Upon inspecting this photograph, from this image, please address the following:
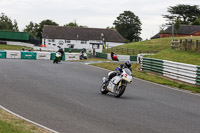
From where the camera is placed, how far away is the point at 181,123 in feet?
28.3

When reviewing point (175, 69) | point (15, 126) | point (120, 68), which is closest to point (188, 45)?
point (175, 69)

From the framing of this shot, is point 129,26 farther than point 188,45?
Yes

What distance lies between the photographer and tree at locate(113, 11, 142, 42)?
408ft

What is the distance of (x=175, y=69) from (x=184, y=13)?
96649mm

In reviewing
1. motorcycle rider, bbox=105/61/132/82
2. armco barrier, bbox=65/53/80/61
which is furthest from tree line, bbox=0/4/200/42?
motorcycle rider, bbox=105/61/132/82

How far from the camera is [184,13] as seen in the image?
113125 mm

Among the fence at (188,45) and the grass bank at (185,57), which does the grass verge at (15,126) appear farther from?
the fence at (188,45)

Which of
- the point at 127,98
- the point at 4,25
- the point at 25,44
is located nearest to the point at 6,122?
the point at 127,98

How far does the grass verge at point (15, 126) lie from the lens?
687 cm

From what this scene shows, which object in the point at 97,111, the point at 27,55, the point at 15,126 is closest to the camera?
the point at 15,126

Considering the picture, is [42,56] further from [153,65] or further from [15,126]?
[15,126]

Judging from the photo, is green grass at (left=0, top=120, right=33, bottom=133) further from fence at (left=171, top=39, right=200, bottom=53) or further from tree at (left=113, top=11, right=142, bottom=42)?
tree at (left=113, top=11, right=142, bottom=42)

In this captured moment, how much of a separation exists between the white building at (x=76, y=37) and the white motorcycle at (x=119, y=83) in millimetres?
88594

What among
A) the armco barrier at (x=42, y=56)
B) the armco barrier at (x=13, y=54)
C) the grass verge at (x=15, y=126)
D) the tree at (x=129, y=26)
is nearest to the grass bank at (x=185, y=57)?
the armco barrier at (x=42, y=56)
